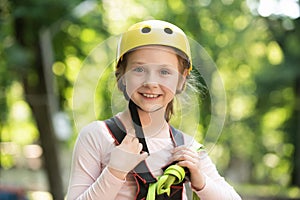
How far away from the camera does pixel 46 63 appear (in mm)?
5949

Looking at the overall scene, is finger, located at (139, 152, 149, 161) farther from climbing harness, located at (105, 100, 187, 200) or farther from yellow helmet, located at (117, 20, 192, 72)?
yellow helmet, located at (117, 20, 192, 72)

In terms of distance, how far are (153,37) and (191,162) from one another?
300mm

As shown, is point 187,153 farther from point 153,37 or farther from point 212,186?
point 153,37

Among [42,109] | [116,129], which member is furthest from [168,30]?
[42,109]

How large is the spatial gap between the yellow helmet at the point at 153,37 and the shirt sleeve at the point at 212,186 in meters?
0.28

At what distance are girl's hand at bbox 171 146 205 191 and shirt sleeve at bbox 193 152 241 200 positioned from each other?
0.08 ft

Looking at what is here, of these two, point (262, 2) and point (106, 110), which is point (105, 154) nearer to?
point (106, 110)

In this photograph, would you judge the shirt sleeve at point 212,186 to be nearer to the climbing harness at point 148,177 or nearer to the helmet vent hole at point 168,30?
the climbing harness at point 148,177

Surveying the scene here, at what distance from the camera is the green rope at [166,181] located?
1364mm

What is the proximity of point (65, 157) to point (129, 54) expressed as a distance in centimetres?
575

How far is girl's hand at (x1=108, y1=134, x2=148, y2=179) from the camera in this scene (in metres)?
1.35

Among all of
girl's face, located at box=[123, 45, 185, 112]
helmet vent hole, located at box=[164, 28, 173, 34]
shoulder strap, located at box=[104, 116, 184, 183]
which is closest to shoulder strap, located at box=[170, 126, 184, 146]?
shoulder strap, located at box=[104, 116, 184, 183]

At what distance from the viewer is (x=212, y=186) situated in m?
1.48

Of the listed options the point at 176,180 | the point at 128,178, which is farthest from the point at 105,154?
the point at 176,180
